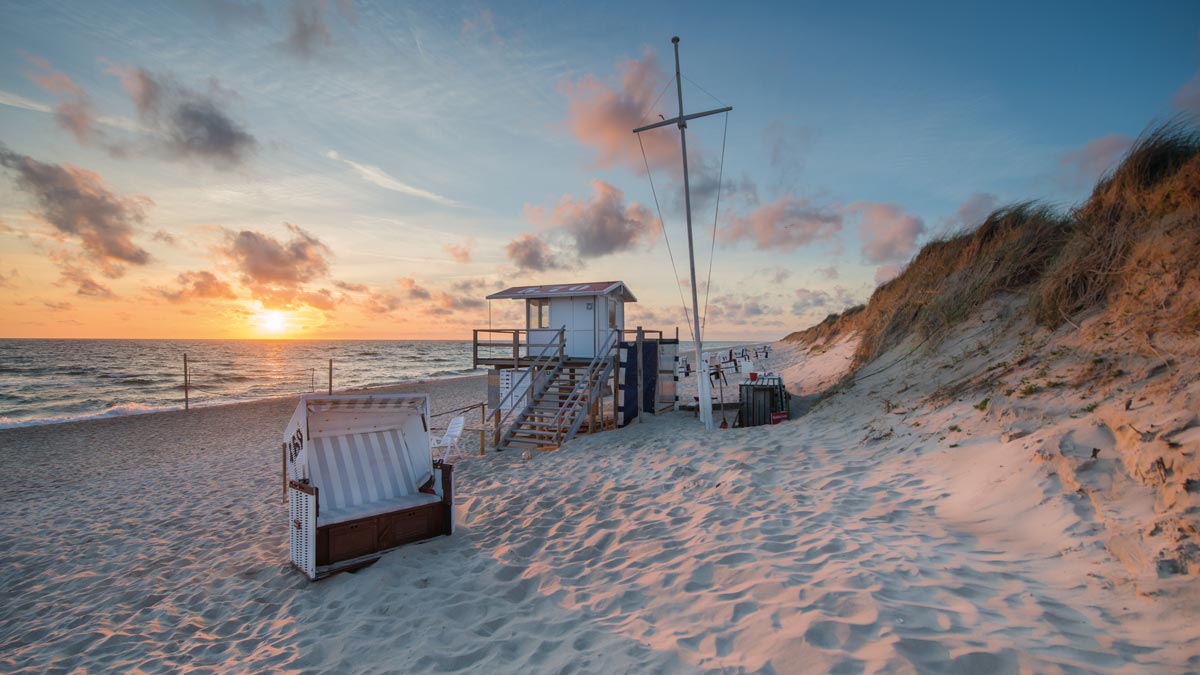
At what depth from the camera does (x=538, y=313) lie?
17.8m

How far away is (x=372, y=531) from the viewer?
19.6 ft

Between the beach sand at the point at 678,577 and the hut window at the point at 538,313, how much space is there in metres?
8.71

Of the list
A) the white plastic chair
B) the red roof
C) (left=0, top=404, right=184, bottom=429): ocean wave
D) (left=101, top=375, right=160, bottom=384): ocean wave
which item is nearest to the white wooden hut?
the red roof

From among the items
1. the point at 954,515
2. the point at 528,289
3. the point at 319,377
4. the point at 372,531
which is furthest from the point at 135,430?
the point at 319,377

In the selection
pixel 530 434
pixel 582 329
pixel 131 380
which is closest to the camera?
pixel 530 434

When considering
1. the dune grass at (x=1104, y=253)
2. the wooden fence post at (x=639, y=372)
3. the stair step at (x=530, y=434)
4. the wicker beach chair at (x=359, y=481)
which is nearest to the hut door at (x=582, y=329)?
the wooden fence post at (x=639, y=372)

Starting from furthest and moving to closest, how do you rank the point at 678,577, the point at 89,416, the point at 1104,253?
the point at 89,416
the point at 1104,253
the point at 678,577

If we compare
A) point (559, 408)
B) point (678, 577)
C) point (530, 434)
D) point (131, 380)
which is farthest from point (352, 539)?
point (131, 380)

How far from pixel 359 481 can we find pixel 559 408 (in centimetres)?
772

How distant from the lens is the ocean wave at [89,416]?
822 inches

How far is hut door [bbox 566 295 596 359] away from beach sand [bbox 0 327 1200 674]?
755 cm

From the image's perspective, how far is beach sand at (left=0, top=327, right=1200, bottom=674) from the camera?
337 cm

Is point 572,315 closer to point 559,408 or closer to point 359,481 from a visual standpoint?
point 559,408

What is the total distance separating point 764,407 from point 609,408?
7849mm
